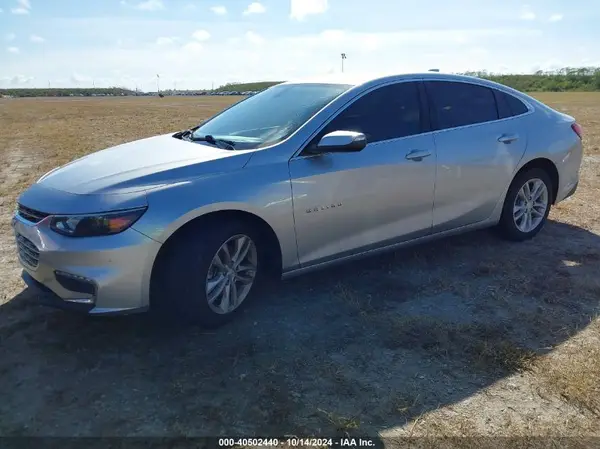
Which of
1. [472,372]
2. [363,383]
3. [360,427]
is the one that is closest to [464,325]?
[472,372]

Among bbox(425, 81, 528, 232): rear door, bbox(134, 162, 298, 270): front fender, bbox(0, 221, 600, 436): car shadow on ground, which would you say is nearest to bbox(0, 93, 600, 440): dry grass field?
bbox(0, 221, 600, 436): car shadow on ground

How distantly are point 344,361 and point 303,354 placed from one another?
0.82ft

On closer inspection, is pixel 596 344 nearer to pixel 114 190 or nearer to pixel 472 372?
pixel 472 372

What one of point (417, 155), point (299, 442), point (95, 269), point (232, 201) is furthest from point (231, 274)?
point (417, 155)

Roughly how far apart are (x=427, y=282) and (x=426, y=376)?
4.60 feet

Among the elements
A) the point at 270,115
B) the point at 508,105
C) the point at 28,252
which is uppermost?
the point at 270,115

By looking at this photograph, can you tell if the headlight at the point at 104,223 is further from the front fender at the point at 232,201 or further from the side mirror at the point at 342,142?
the side mirror at the point at 342,142

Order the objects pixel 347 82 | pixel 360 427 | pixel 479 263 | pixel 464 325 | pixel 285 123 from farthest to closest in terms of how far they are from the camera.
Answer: pixel 479 263, pixel 347 82, pixel 285 123, pixel 464 325, pixel 360 427

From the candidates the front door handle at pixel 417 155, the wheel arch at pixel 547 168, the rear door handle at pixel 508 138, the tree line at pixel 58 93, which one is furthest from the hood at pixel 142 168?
the tree line at pixel 58 93

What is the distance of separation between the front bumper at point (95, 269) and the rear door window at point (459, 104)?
2.62 m

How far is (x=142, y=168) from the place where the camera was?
11.6 ft

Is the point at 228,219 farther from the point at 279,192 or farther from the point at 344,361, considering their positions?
the point at 344,361

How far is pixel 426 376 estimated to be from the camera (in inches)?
122

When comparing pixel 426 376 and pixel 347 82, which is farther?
pixel 347 82
